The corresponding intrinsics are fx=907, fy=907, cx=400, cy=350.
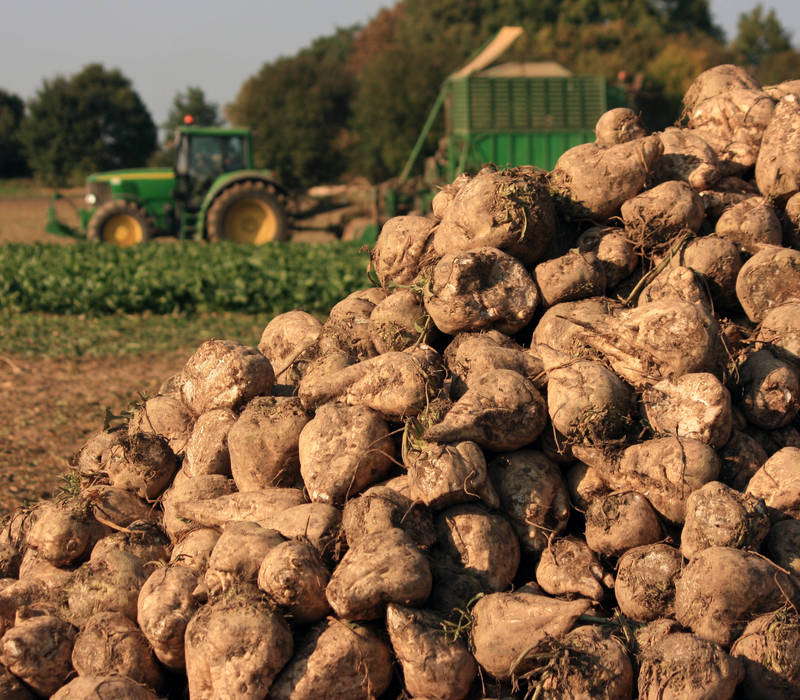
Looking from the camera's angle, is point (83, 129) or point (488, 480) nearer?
point (488, 480)

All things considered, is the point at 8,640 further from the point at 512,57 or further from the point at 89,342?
the point at 512,57

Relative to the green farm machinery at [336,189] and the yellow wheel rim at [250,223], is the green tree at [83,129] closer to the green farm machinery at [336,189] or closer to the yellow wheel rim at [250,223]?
the green farm machinery at [336,189]

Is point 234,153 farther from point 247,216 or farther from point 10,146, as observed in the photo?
point 10,146

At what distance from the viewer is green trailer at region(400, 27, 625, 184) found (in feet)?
70.3

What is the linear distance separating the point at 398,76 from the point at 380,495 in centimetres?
4157

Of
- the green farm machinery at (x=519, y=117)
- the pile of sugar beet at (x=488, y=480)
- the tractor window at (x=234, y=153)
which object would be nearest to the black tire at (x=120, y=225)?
the tractor window at (x=234, y=153)

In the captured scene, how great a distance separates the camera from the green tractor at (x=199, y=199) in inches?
766

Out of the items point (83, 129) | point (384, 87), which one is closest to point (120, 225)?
point (384, 87)

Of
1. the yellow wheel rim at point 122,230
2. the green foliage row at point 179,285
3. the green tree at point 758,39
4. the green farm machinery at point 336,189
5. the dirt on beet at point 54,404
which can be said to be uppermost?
the green tree at point 758,39

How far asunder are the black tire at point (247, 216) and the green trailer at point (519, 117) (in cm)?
426

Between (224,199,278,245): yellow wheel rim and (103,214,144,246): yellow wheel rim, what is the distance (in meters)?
2.20

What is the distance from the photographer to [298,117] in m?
45.2

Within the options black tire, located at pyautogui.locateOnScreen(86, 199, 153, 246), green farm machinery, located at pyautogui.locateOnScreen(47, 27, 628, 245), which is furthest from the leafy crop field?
green farm machinery, located at pyautogui.locateOnScreen(47, 27, 628, 245)

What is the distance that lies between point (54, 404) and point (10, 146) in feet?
168
